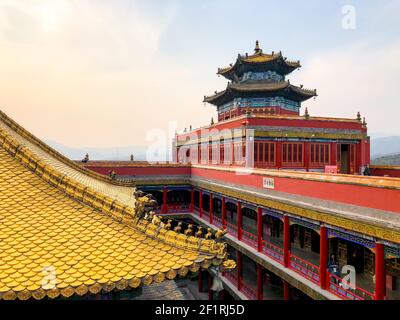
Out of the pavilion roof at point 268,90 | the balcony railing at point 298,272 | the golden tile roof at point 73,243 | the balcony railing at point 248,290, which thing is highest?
the pavilion roof at point 268,90

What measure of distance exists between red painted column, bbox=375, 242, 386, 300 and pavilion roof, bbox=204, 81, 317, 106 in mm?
22059

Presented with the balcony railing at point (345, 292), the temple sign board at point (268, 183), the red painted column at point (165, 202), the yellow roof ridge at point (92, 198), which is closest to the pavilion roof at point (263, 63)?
the red painted column at point (165, 202)

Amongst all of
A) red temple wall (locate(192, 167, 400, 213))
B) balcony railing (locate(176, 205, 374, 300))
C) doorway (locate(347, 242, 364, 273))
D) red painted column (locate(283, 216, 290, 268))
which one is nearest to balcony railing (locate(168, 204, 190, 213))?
balcony railing (locate(176, 205, 374, 300))

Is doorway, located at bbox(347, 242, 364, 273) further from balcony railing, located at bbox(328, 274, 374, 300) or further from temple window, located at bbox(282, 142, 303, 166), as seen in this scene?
temple window, located at bbox(282, 142, 303, 166)

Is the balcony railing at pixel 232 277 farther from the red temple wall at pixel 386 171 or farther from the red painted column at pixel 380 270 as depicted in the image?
the red temple wall at pixel 386 171

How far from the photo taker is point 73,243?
213 inches

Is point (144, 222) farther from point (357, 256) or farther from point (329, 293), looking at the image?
point (357, 256)

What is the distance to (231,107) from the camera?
3234 centimetres

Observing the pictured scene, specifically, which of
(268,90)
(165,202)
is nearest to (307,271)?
(165,202)

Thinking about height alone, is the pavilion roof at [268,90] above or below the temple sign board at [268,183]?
above

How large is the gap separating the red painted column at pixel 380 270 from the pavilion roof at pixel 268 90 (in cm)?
2206

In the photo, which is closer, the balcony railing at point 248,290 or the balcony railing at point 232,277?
the balcony railing at point 248,290

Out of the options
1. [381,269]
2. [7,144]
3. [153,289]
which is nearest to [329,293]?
[381,269]

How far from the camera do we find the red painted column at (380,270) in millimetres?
9344
